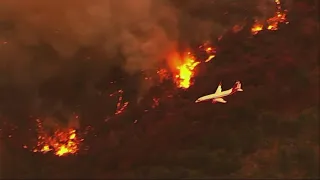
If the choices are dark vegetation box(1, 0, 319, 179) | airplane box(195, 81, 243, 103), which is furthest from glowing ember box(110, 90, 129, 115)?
airplane box(195, 81, 243, 103)

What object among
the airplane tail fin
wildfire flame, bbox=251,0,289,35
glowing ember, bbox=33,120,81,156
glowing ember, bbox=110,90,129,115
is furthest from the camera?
wildfire flame, bbox=251,0,289,35

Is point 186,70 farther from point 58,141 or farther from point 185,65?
point 58,141

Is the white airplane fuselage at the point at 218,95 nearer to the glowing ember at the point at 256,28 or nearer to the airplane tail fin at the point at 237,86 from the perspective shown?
the airplane tail fin at the point at 237,86

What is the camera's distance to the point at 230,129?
48.0ft

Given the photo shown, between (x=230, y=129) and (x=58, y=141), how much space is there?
18.6 ft

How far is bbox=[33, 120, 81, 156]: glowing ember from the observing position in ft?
51.9

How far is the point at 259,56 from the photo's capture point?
1700 cm

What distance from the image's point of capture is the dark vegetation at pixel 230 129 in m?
12.5

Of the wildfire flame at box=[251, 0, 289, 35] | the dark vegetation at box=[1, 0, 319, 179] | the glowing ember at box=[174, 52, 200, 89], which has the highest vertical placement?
the wildfire flame at box=[251, 0, 289, 35]

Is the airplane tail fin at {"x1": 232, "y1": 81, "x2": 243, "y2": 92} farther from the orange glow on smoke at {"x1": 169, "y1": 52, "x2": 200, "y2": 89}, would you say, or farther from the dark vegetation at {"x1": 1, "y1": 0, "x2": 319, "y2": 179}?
the orange glow on smoke at {"x1": 169, "y1": 52, "x2": 200, "y2": 89}

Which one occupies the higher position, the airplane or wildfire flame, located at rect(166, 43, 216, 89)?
wildfire flame, located at rect(166, 43, 216, 89)

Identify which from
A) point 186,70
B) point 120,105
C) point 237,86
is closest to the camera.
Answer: point 237,86

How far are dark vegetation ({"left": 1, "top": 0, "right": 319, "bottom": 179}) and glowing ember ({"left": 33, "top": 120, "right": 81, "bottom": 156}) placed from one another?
45 centimetres

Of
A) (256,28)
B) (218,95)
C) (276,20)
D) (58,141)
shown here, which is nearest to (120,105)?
(58,141)
